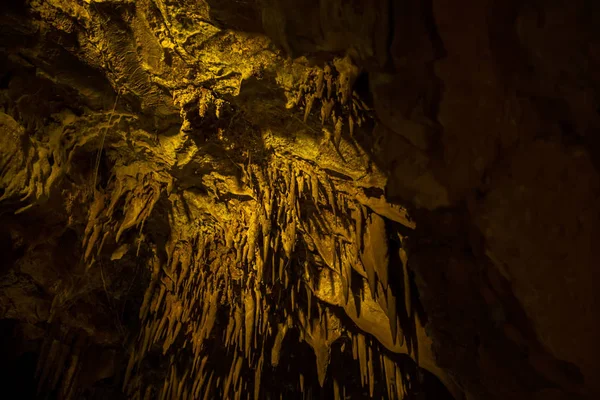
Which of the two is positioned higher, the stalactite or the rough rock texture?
the rough rock texture

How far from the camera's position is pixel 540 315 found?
1.50 meters

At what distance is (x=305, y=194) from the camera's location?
2939 mm

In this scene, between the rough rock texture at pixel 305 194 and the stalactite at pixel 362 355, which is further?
the stalactite at pixel 362 355

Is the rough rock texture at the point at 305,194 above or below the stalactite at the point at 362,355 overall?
above

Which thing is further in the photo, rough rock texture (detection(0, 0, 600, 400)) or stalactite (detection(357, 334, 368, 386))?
stalactite (detection(357, 334, 368, 386))

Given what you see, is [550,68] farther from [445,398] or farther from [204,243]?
[204,243]

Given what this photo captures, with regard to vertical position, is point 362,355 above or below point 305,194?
below

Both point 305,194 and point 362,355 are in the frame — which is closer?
point 305,194

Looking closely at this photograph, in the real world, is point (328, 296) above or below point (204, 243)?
below

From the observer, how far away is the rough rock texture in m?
1.42

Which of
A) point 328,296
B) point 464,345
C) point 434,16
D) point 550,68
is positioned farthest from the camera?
point 328,296

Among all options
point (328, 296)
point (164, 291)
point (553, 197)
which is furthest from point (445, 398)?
point (164, 291)

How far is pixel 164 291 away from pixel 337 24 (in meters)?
3.54

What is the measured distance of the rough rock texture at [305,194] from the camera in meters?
1.42
